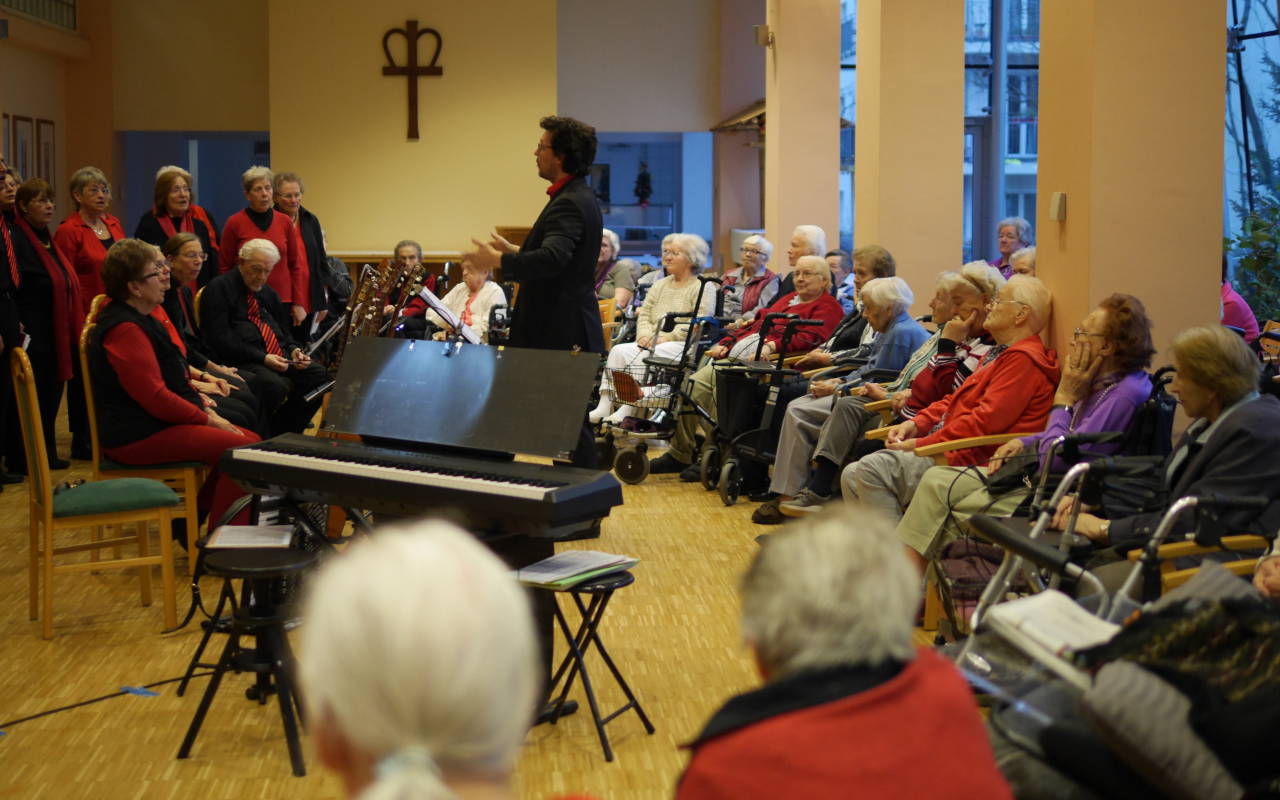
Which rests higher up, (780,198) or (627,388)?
(780,198)

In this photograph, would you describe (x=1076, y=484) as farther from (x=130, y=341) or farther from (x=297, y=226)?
(x=297, y=226)

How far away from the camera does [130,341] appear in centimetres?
461

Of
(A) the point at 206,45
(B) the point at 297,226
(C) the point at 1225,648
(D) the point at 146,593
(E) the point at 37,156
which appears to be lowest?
(D) the point at 146,593

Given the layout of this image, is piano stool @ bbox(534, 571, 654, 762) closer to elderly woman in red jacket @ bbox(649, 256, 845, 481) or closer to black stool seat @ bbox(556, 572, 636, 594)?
black stool seat @ bbox(556, 572, 636, 594)

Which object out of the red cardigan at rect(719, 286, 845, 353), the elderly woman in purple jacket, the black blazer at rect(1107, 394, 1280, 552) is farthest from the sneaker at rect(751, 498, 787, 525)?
the black blazer at rect(1107, 394, 1280, 552)

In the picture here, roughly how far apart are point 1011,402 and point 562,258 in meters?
1.63

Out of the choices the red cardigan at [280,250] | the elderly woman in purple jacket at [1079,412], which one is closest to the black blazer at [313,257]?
the red cardigan at [280,250]

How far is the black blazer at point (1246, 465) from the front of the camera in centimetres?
326

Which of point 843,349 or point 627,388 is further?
point 627,388

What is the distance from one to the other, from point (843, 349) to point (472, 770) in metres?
5.74

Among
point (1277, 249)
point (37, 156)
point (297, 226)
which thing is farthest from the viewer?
point (37, 156)

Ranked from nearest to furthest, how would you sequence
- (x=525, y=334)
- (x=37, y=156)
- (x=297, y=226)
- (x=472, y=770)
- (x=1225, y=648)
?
(x=472, y=770) → (x=1225, y=648) → (x=525, y=334) → (x=297, y=226) → (x=37, y=156)

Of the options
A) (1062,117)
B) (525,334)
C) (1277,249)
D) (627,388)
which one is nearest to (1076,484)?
(1062,117)

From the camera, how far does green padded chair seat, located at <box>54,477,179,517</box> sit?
4.25 meters
